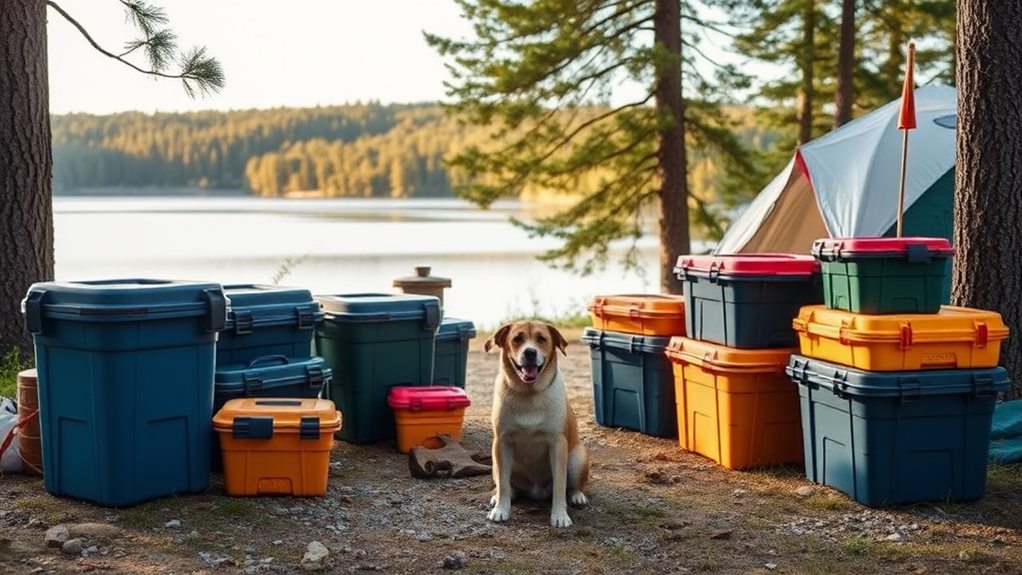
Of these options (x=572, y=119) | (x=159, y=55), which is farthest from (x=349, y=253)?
(x=159, y=55)

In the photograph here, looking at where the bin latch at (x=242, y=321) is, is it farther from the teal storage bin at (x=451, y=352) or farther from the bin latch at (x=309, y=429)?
the teal storage bin at (x=451, y=352)

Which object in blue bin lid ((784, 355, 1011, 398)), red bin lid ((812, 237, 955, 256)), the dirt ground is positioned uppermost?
red bin lid ((812, 237, 955, 256))

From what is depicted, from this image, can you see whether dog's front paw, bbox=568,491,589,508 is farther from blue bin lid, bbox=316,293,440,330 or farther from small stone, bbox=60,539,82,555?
small stone, bbox=60,539,82,555

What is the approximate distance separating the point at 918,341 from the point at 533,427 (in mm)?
1874

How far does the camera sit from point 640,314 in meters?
6.94

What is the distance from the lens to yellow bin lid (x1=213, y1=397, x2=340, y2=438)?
16.7 feet

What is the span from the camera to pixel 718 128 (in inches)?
566

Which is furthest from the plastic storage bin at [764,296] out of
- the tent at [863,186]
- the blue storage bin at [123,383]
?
the tent at [863,186]

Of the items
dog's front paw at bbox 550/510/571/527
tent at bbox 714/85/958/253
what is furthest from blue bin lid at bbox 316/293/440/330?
tent at bbox 714/85/958/253

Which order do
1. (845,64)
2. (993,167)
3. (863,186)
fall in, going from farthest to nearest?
(845,64) → (863,186) → (993,167)

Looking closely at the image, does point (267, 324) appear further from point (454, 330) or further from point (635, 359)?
point (635, 359)

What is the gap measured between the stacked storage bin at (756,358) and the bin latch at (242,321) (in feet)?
8.46

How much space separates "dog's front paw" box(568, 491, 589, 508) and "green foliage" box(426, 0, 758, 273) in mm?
8494

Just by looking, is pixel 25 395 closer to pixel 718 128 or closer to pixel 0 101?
pixel 0 101
